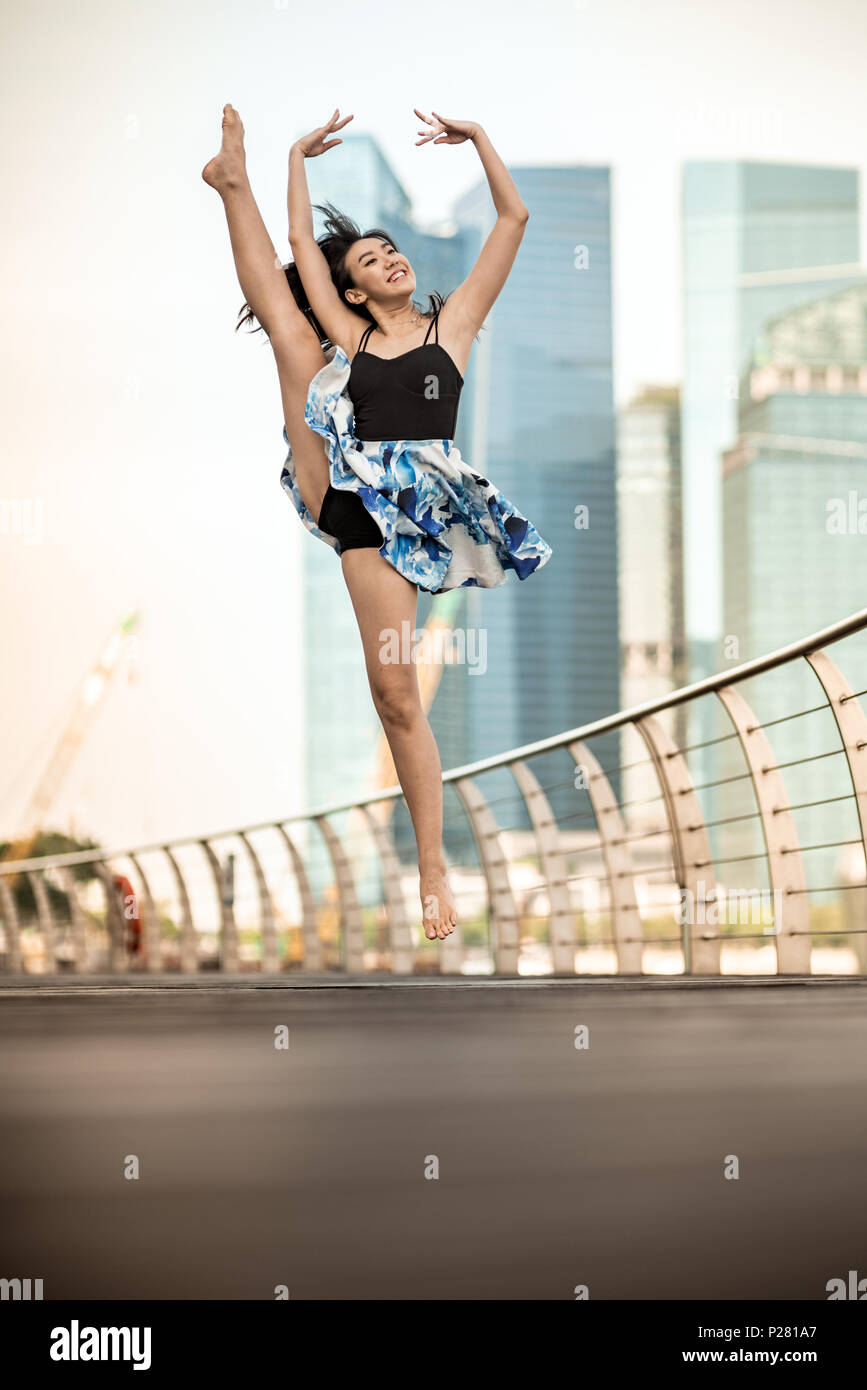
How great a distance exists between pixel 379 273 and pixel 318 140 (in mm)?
289

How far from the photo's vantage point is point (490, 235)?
3422mm

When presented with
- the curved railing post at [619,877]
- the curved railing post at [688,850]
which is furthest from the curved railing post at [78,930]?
the curved railing post at [688,850]

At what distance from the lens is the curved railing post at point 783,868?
387cm

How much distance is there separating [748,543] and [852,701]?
439 ft

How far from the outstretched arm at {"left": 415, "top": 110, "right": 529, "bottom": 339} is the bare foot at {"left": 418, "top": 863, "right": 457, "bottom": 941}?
1078mm

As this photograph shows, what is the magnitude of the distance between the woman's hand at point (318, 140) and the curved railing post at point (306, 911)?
13.6 feet

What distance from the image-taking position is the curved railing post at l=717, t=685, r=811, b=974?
387cm

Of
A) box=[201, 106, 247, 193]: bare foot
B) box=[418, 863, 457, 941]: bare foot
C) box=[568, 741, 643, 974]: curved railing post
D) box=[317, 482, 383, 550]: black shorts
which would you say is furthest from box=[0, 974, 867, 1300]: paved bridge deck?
box=[568, 741, 643, 974]: curved railing post

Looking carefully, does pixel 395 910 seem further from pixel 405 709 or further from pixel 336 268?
pixel 336 268

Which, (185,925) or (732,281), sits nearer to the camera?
(185,925)

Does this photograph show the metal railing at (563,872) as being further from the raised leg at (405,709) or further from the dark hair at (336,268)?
the dark hair at (336,268)

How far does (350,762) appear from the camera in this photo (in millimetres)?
127438

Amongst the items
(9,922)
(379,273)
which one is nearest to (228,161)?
(379,273)

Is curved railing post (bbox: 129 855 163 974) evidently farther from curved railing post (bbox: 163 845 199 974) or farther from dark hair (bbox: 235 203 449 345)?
dark hair (bbox: 235 203 449 345)
